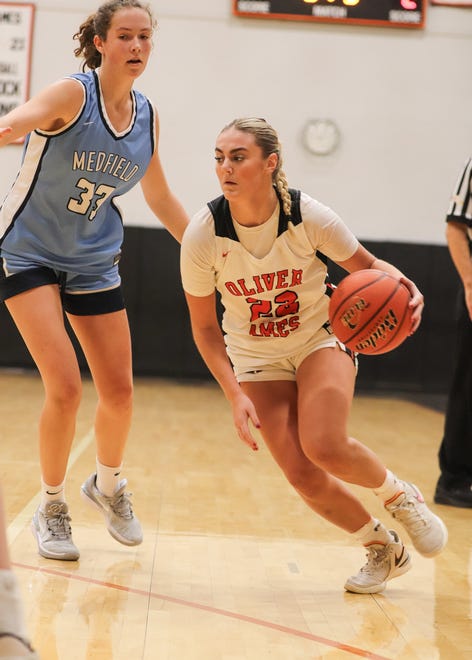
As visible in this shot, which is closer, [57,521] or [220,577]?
[220,577]

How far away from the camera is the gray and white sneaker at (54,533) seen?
3.29 m

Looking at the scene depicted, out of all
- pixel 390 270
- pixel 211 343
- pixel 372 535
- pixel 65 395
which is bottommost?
pixel 372 535

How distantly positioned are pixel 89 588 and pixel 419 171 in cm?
728

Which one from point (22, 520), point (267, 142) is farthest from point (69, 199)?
point (22, 520)

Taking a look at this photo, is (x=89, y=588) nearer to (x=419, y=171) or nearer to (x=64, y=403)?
(x=64, y=403)

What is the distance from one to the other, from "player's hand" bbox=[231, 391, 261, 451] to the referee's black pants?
2.00 meters

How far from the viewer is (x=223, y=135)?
3.06 m

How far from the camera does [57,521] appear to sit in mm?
3383

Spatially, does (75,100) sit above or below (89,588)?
above

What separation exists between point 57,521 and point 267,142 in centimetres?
159

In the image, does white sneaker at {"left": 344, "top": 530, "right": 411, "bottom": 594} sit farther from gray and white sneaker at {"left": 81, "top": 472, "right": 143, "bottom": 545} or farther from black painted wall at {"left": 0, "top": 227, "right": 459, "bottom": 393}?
black painted wall at {"left": 0, "top": 227, "right": 459, "bottom": 393}

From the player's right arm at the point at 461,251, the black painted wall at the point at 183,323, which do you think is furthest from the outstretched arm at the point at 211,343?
the black painted wall at the point at 183,323

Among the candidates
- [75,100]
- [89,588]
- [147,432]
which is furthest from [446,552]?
[147,432]

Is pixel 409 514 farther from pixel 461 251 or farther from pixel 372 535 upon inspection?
pixel 461 251
